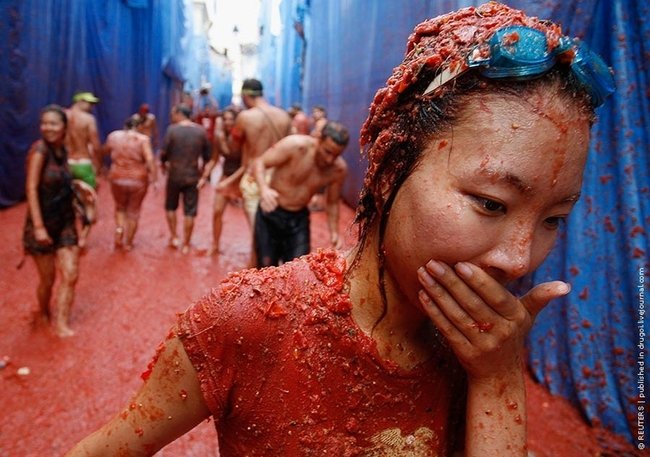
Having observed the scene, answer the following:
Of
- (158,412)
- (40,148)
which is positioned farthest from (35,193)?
(158,412)

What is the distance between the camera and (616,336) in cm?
317

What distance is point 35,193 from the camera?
416cm

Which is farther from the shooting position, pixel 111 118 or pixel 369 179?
pixel 111 118

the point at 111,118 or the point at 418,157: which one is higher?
the point at 418,157

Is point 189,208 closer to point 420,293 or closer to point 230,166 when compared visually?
point 230,166

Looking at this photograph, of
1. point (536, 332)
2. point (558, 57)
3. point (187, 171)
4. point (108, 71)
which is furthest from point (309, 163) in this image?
point (108, 71)

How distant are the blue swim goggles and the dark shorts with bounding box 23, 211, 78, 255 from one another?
4297mm

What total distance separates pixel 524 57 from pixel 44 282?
464 cm

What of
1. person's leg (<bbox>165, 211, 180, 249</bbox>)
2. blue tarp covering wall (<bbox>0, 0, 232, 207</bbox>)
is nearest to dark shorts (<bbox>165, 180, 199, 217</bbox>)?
person's leg (<bbox>165, 211, 180, 249</bbox>)

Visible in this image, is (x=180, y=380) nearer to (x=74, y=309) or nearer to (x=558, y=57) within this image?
(x=558, y=57)

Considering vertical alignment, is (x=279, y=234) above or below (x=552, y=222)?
below

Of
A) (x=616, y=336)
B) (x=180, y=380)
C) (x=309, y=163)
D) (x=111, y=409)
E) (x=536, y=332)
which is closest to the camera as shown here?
(x=180, y=380)

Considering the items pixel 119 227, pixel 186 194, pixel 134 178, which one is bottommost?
pixel 119 227

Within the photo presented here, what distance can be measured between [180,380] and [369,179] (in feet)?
2.00
